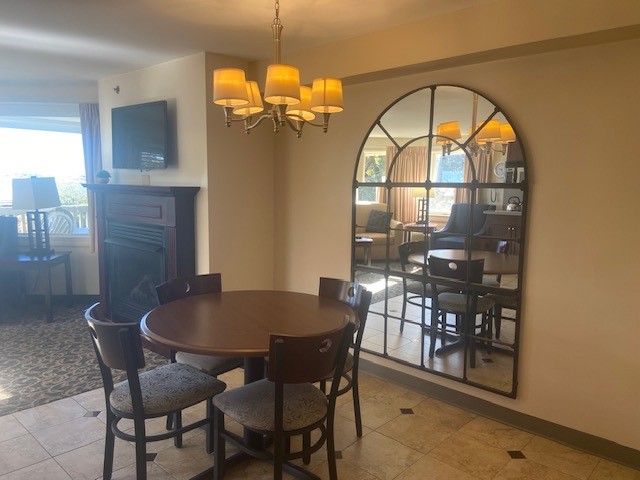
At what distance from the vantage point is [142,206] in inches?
161

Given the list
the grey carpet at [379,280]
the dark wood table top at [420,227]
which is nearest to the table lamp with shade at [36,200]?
the grey carpet at [379,280]

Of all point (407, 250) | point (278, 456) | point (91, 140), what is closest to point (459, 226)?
point (407, 250)

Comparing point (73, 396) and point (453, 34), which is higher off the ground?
point (453, 34)

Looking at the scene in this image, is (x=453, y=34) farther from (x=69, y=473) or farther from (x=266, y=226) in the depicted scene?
(x=69, y=473)

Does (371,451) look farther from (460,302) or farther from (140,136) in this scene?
(140,136)

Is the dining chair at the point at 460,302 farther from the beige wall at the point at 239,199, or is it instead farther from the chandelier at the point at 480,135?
the beige wall at the point at 239,199

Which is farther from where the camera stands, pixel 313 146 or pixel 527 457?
pixel 313 146

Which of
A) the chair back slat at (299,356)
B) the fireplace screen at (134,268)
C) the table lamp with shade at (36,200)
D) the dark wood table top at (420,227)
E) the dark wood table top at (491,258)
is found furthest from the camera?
the table lamp with shade at (36,200)

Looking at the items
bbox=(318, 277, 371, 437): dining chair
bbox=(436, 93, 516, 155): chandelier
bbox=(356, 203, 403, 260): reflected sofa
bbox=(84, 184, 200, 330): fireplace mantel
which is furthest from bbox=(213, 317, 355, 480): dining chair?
bbox=(84, 184, 200, 330): fireplace mantel

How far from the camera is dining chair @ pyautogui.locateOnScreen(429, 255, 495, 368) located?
302 cm

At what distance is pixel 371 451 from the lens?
8.67 ft

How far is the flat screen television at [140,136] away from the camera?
397 cm

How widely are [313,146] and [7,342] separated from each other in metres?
3.27

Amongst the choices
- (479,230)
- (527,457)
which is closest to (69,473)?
(527,457)
